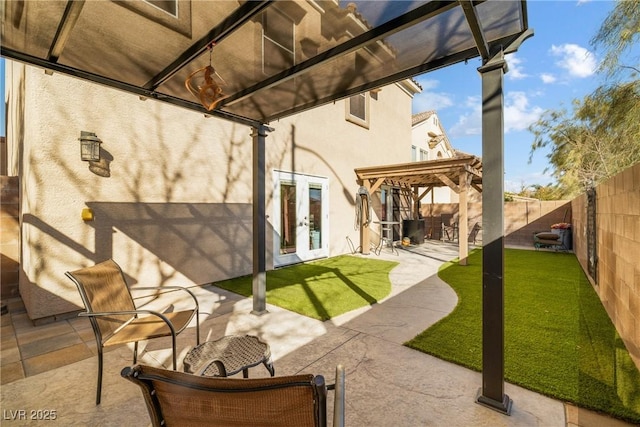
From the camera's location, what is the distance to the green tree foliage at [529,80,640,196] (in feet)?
29.7

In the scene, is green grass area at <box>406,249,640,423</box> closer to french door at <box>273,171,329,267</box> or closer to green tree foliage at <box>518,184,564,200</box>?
french door at <box>273,171,329,267</box>

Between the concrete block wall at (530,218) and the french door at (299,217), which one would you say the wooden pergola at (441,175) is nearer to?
the french door at (299,217)

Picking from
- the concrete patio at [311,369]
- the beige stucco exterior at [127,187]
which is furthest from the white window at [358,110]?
the concrete patio at [311,369]

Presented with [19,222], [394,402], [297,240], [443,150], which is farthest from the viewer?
[443,150]

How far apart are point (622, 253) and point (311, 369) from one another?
347 centimetres

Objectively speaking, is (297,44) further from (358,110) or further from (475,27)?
(358,110)

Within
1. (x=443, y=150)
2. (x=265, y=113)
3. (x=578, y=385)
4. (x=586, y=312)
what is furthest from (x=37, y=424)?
(x=443, y=150)

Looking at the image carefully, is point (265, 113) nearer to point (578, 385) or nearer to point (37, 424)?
point (37, 424)

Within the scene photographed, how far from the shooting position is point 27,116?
12.8 feet

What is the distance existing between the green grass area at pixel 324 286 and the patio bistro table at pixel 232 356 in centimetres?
197

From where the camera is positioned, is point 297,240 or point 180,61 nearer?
point 180,61

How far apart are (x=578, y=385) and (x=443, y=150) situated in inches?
758

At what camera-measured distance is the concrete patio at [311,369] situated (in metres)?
2.10

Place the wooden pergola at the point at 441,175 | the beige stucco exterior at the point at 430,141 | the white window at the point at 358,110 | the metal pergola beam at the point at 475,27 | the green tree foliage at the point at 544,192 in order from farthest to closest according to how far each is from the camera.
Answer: the green tree foliage at the point at 544,192 < the beige stucco exterior at the point at 430,141 < the white window at the point at 358,110 < the wooden pergola at the point at 441,175 < the metal pergola beam at the point at 475,27
